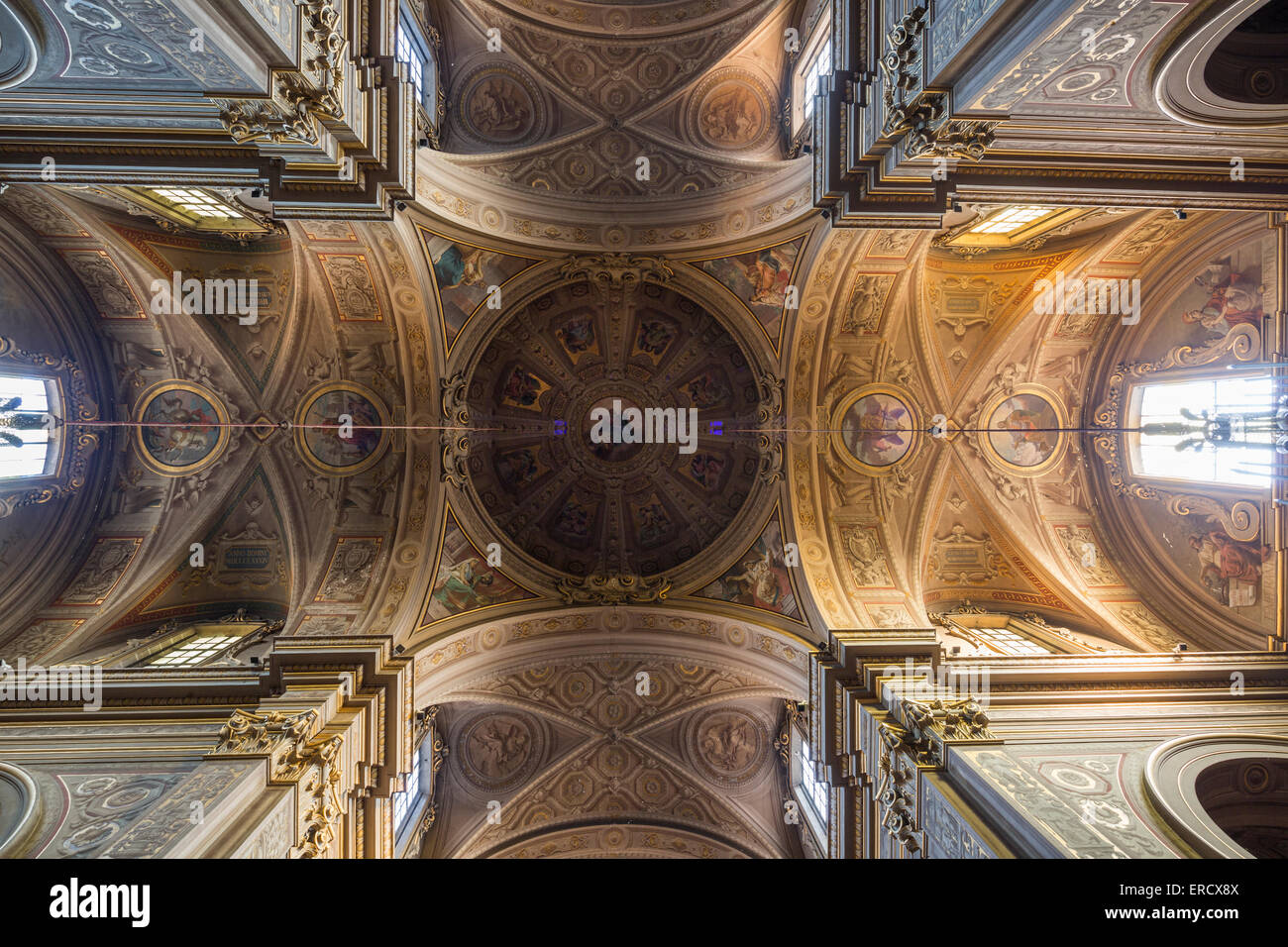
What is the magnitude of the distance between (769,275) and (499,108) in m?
7.71

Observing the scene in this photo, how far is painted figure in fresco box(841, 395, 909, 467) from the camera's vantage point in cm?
1424

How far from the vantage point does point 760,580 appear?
14289mm

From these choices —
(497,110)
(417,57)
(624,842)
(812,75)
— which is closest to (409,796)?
(624,842)

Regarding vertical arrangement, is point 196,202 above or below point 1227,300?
above

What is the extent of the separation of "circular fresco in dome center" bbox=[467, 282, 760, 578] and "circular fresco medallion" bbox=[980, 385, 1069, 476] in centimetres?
576

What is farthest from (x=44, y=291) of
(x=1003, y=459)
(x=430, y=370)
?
(x=1003, y=459)

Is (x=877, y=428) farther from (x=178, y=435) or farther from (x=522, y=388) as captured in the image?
(x=178, y=435)

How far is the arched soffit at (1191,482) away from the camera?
11.1 m

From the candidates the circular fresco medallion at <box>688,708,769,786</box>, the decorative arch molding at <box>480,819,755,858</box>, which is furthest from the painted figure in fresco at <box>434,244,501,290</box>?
the decorative arch molding at <box>480,819,755,858</box>

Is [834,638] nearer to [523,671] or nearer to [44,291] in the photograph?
[523,671]

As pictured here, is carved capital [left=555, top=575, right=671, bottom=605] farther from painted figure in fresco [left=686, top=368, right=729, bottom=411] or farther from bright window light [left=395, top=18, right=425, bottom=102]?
bright window light [left=395, top=18, right=425, bottom=102]

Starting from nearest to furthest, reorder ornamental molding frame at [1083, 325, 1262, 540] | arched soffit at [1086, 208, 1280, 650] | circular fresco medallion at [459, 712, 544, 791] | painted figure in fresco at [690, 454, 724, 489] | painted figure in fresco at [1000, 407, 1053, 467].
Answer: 1. arched soffit at [1086, 208, 1280, 650]
2. ornamental molding frame at [1083, 325, 1262, 540]
3. painted figure in fresco at [1000, 407, 1053, 467]
4. circular fresco medallion at [459, 712, 544, 791]
5. painted figure in fresco at [690, 454, 724, 489]

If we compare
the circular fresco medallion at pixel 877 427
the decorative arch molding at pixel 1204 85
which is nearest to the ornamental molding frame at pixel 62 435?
the circular fresco medallion at pixel 877 427
